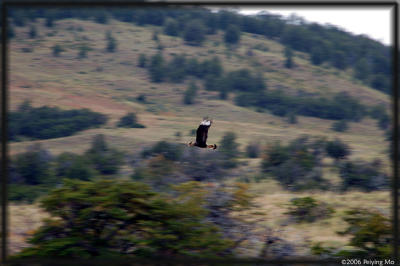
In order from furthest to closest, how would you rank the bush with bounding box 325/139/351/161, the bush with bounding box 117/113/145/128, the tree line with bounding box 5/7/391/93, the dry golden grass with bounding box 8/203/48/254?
the tree line with bounding box 5/7/391/93, the bush with bounding box 117/113/145/128, the bush with bounding box 325/139/351/161, the dry golden grass with bounding box 8/203/48/254

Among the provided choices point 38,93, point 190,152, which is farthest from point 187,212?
point 38,93

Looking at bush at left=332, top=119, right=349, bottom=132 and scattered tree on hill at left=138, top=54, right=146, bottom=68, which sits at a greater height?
scattered tree on hill at left=138, top=54, right=146, bottom=68

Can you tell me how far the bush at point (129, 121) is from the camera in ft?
51.1

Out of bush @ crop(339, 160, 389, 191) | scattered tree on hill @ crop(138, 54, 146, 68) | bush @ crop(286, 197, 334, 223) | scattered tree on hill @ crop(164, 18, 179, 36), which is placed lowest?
bush @ crop(286, 197, 334, 223)

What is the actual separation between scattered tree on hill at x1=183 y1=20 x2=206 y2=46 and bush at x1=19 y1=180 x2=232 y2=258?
14.4 metres

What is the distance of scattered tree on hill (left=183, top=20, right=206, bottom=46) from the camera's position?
2105cm

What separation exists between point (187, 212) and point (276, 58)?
1439 centimetres

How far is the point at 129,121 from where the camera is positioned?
1566 centimetres

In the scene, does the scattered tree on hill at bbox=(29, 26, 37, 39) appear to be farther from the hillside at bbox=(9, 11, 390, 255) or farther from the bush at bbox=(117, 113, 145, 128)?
the bush at bbox=(117, 113, 145, 128)

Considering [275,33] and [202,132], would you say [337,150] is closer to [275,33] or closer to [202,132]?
[202,132]

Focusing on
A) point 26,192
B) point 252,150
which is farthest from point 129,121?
point 26,192

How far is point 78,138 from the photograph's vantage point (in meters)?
15.1

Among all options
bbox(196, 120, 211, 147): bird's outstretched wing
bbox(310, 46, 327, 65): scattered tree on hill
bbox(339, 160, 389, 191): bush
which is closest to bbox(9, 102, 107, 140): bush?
bbox(339, 160, 389, 191): bush

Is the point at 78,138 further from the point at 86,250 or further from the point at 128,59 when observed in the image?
the point at 86,250
